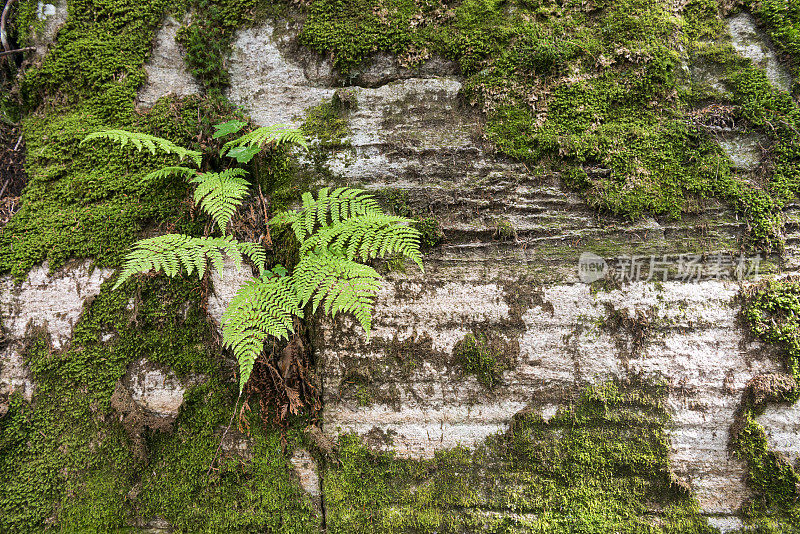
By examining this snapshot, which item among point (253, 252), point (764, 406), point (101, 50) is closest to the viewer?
point (253, 252)

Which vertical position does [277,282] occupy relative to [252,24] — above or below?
below

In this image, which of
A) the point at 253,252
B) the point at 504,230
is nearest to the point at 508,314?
the point at 504,230

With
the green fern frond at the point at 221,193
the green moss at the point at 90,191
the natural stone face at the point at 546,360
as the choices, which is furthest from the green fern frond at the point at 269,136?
the natural stone face at the point at 546,360

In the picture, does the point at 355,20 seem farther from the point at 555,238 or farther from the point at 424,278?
the point at 555,238

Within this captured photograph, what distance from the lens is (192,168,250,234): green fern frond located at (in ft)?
8.25

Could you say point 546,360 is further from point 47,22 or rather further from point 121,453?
point 47,22

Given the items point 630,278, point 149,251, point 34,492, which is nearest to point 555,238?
point 630,278

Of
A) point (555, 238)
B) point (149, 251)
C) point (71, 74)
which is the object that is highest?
point (71, 74)

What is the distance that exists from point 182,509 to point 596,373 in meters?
3.32

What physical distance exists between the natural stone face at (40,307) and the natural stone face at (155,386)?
61cm

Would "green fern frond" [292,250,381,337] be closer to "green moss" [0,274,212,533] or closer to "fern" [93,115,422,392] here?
"fern" [93,115,422,392]

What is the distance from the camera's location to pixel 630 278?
2789 mm

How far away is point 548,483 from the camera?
277 centimetres

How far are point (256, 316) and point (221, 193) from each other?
0.94m
